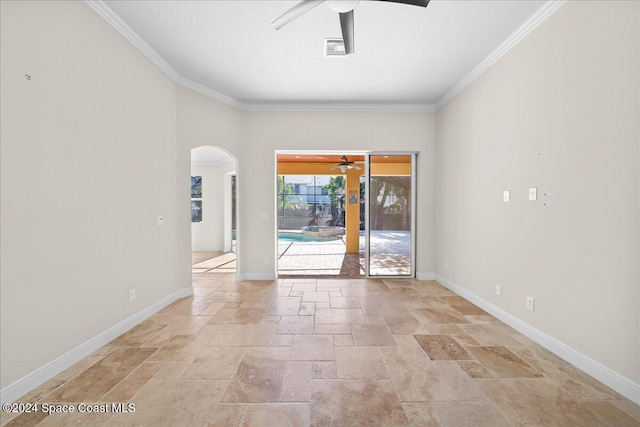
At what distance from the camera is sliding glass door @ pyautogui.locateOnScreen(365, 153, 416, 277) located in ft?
15.2

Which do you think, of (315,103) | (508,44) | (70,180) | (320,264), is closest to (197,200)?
(320,264)

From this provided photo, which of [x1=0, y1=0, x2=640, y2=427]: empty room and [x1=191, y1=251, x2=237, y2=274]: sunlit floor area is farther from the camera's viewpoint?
[x1=191, y1=251, x2=237, y2=274]: sunlit floor area

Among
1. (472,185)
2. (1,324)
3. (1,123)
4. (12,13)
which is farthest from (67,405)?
(472,185)

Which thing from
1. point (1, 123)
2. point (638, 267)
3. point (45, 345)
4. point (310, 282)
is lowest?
point (310, 282)

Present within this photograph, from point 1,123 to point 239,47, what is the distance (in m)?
2.05

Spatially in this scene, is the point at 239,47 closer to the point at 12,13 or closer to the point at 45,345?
the point at 12,13

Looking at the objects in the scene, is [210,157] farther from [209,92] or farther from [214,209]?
[209,92]

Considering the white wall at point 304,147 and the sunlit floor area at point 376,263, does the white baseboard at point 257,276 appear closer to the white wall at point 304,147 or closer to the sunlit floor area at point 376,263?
the white wall at point 304,147

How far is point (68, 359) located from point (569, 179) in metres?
4.06

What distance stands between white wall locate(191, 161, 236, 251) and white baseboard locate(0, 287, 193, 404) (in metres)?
4.78

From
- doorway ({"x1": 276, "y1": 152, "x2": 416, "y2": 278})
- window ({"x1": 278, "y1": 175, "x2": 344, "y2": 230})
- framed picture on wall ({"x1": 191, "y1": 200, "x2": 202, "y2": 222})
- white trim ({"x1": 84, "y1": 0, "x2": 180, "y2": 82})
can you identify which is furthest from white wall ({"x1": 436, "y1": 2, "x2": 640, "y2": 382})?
window ({"x1": 278, "y1": 175, "x2": 344, "y2": 230})

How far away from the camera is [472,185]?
3.45 m

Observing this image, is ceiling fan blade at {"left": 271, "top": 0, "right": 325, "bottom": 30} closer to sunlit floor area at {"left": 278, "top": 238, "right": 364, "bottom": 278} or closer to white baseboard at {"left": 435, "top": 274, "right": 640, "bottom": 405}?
white baseboard at {"left": 435, "top": 274, "right": 640, "bottom": 405}

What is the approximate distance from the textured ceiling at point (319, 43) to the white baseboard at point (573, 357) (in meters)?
2.81
